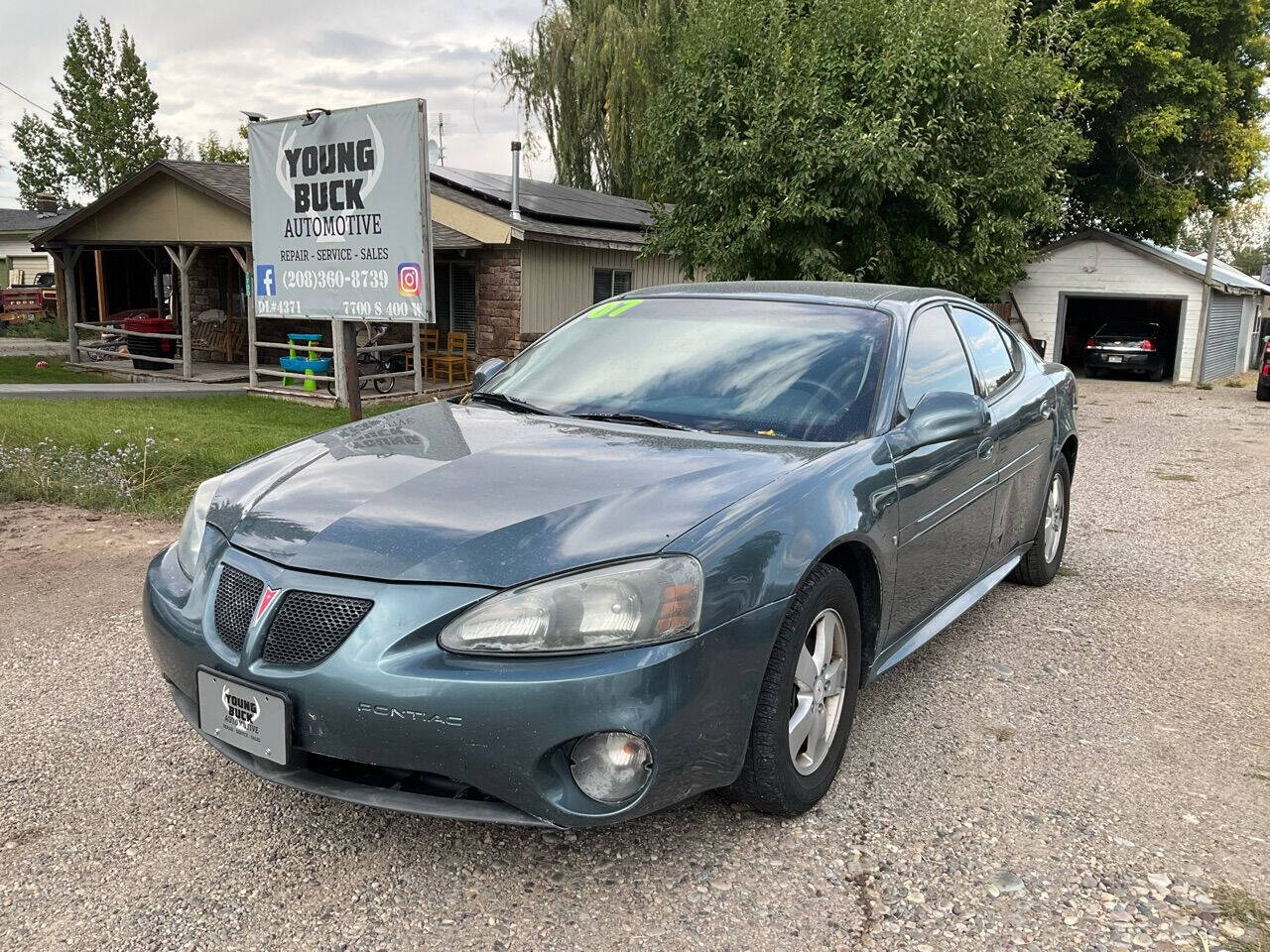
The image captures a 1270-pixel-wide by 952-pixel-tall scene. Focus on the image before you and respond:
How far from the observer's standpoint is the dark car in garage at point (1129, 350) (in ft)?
81.0

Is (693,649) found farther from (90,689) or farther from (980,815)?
(90,689)

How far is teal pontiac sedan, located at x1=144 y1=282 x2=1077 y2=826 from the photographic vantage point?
7.75 ft

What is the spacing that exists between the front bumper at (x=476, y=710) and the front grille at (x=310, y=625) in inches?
1.0

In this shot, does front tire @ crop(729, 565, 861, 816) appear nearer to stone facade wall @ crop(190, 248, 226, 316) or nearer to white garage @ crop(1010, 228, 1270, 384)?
stone facade wall @ crop(190, 248, 226, 316)

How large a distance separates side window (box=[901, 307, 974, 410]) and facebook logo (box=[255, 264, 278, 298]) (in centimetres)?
594

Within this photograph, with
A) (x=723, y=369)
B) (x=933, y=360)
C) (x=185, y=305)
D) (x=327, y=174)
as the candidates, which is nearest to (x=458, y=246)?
(x=185, y=305)

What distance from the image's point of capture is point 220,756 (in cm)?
329

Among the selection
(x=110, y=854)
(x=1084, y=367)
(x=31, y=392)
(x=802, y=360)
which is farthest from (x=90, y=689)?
(x=1084, y=367)

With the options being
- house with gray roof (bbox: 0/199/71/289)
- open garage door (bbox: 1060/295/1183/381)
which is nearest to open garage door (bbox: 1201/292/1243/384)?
open garage door (bbox: 1060/295/1183/381)

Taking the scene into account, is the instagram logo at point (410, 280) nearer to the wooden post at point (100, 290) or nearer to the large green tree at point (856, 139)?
the large green tree at point (856, 139)

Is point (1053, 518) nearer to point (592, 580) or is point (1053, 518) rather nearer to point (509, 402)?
point (509, 402)

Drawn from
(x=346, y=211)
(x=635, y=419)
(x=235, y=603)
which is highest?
(x=346, y=211)

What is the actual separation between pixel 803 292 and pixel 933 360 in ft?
1.88

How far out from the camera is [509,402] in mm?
3832
